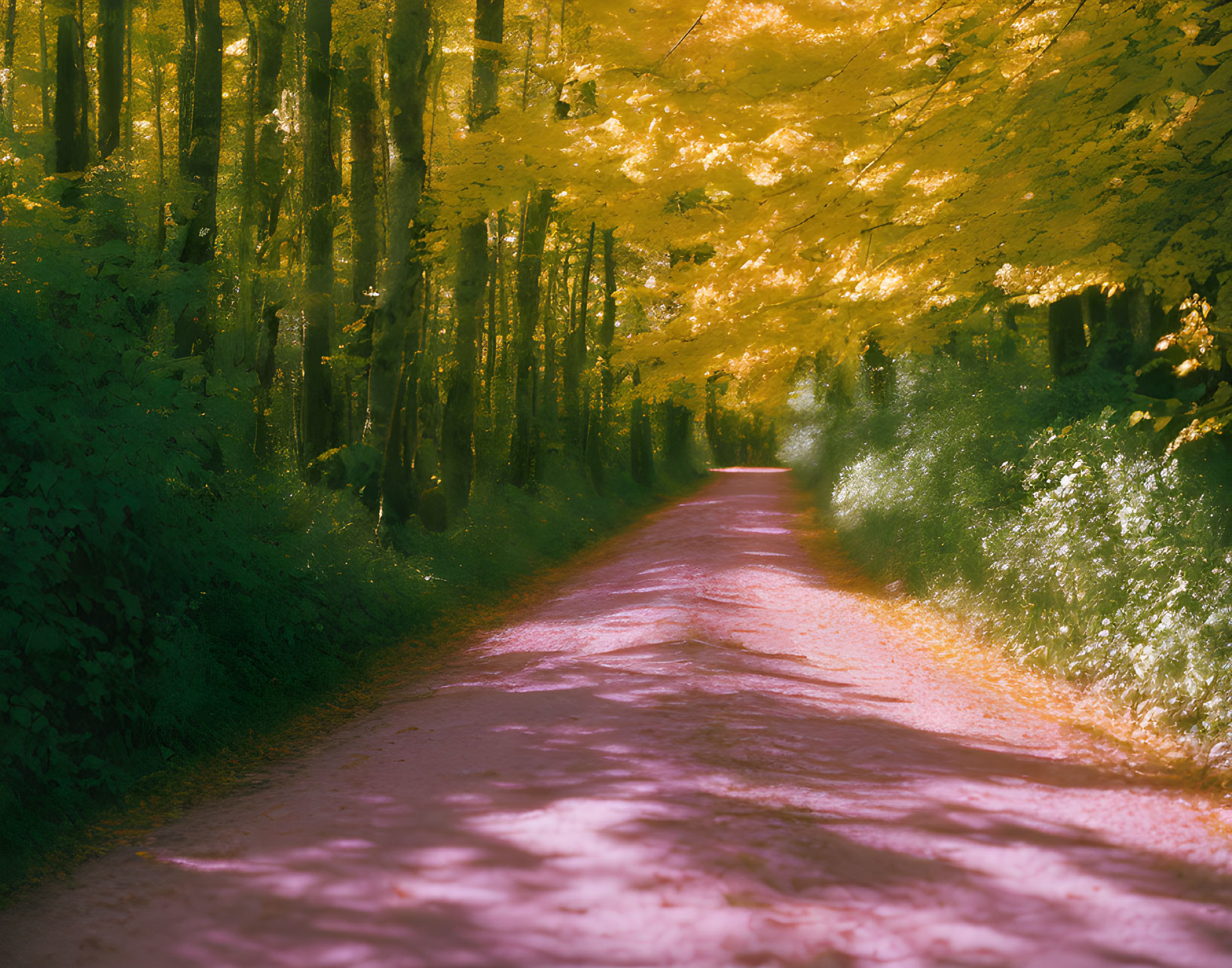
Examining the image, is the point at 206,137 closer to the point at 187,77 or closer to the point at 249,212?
the point at 187,77

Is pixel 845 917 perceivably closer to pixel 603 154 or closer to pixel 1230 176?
pixel 1230 176

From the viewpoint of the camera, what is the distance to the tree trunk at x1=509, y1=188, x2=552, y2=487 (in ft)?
65.1

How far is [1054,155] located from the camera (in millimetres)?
8734

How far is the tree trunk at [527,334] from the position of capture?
19.8 meters

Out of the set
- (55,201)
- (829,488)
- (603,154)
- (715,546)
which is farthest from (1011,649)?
(829,488)

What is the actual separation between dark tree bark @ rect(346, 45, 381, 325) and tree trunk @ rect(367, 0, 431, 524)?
101 centimetres

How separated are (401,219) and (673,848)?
10.9 m

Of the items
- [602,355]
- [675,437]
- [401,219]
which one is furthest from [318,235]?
[675,437]

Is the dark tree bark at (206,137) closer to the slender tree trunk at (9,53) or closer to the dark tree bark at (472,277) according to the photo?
the dark tree bark at (472,277)

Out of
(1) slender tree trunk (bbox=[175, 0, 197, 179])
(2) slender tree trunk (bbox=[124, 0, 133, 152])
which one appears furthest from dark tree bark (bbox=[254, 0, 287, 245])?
(2) slender tree trunk (bbox=[124, 0, 133, 152])

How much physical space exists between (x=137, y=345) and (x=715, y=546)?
1435cm

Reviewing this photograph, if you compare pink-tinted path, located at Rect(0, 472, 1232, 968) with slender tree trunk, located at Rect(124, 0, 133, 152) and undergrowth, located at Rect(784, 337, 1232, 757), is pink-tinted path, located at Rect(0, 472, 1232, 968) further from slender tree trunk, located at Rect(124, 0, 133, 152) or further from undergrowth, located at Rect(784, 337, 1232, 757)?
slender tree trunk, located at Rect(124, 0, 133, 152)

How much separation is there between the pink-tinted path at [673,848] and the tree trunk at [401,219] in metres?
6.19

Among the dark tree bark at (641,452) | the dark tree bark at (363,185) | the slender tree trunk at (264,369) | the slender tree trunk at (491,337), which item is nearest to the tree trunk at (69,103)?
the dark tree bark at (363,185)
